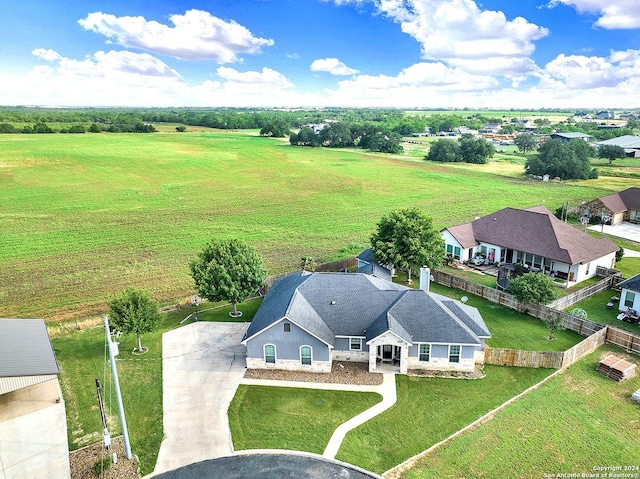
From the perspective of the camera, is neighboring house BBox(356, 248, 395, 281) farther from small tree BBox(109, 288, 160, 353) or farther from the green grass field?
small tree BBox(109, 288, 160, 353)

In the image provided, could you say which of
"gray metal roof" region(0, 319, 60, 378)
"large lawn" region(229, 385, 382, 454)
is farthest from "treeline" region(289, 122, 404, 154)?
"large lawn" region(229, 385, 382, 454)

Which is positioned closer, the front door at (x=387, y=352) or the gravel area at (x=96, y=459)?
the gravel area at (x=96, y=459)

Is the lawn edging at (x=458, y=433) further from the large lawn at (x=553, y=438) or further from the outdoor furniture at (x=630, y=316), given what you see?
the outdoor furniture at (x=630, y=316)

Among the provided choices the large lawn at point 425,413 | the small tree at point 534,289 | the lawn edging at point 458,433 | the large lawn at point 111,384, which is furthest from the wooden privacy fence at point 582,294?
the large lawn at point 111,384

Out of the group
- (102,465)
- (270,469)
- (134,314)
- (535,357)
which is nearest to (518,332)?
(535,357)

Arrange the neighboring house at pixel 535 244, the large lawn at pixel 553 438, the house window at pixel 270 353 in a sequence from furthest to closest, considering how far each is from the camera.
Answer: the neighboring house at pixel 535 244 → the house window at pixel 270 353 → the large lawn at pixel 553 438

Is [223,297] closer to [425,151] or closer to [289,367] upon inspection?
[289,367]

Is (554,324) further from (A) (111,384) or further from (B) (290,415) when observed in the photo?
(A) (111,384)
